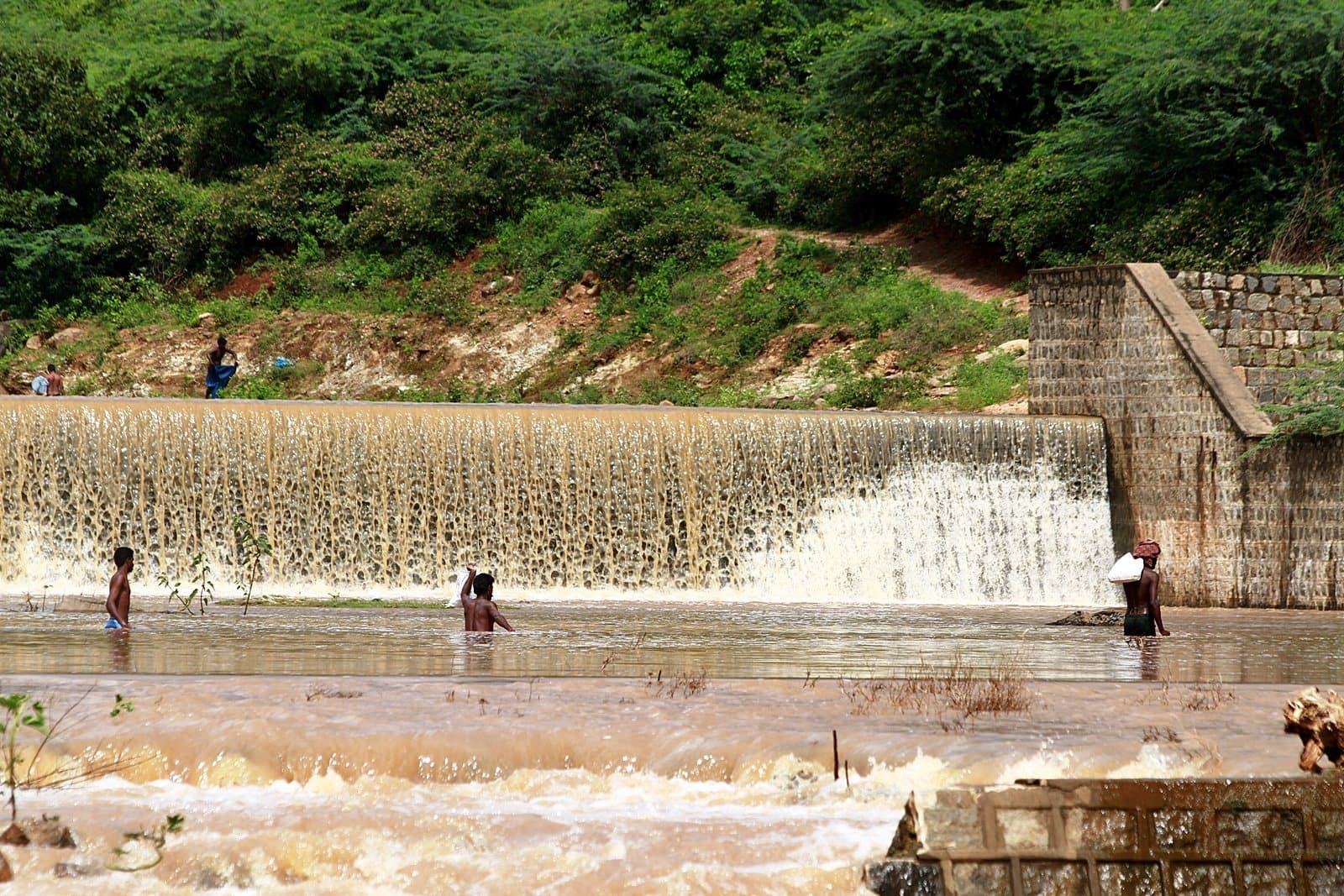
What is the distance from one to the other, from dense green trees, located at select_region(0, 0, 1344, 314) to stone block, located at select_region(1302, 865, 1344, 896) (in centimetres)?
1867

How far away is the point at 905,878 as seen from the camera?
4.94m

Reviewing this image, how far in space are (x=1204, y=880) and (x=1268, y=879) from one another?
20cm

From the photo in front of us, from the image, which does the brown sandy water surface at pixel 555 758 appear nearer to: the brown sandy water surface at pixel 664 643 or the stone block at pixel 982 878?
the brown sandy water surface at pixel 664 643

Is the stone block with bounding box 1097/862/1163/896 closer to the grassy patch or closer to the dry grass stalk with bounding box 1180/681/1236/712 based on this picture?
the dry grass stalk with bounding box 1180/681/1236/712

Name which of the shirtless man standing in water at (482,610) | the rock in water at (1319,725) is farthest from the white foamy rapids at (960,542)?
the rock in water at (1319,725)

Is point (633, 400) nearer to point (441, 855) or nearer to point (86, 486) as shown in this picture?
point (86, 486)

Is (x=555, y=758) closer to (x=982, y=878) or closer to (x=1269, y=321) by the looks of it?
(x=982, y=878)

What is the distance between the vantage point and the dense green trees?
74.8 ft

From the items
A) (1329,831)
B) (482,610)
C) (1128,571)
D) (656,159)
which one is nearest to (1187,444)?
(1128,571)

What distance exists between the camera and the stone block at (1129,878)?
4910 mm

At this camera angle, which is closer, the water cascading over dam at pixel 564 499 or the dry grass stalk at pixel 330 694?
the dry grass stalk at pixel 330 694

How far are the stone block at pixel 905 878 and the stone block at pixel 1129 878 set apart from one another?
0.51 meters

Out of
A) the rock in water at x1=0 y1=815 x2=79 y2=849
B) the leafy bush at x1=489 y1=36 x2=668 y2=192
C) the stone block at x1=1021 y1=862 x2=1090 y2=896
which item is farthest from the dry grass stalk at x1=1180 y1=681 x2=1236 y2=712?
the leafy bush at x1=489 y1=36 x2=668 y2=192

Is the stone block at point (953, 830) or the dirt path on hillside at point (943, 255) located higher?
the dirt path on hillside at point (943, 255)
